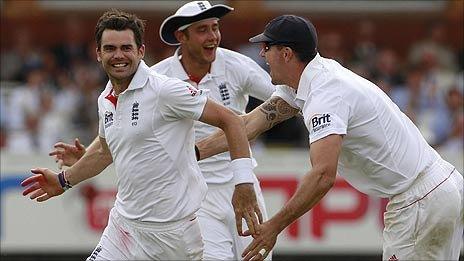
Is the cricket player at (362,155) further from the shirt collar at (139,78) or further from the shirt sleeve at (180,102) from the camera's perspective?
the shirt collar at (139,78)

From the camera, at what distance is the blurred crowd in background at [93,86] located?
594 inches

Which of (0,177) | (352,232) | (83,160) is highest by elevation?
(83,160)

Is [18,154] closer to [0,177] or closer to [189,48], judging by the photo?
[0,177]

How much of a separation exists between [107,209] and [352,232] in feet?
9.08

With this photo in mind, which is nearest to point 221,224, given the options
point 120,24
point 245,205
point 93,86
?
point 245,205

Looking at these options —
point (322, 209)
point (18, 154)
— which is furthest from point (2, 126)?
point (322, 209)

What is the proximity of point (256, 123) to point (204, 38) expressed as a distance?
1086mm

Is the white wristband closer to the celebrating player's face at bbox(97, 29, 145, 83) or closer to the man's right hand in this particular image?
the celebrating player's face at bbox(97, 29, 145, 83)

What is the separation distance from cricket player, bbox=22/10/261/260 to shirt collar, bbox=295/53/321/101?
44 centimetres

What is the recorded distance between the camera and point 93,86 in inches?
635

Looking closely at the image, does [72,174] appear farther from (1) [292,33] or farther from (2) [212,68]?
(1) [292,33]

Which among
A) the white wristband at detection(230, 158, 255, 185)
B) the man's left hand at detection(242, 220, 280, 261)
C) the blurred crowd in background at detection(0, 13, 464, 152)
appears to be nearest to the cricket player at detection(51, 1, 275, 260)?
the white wristband at detection(230, 158, 255, 185)

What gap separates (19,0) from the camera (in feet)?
64.5

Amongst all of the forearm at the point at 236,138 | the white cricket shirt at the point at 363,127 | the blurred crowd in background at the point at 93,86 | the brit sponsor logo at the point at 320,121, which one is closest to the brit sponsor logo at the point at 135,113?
the forearm at the point at 236,138
